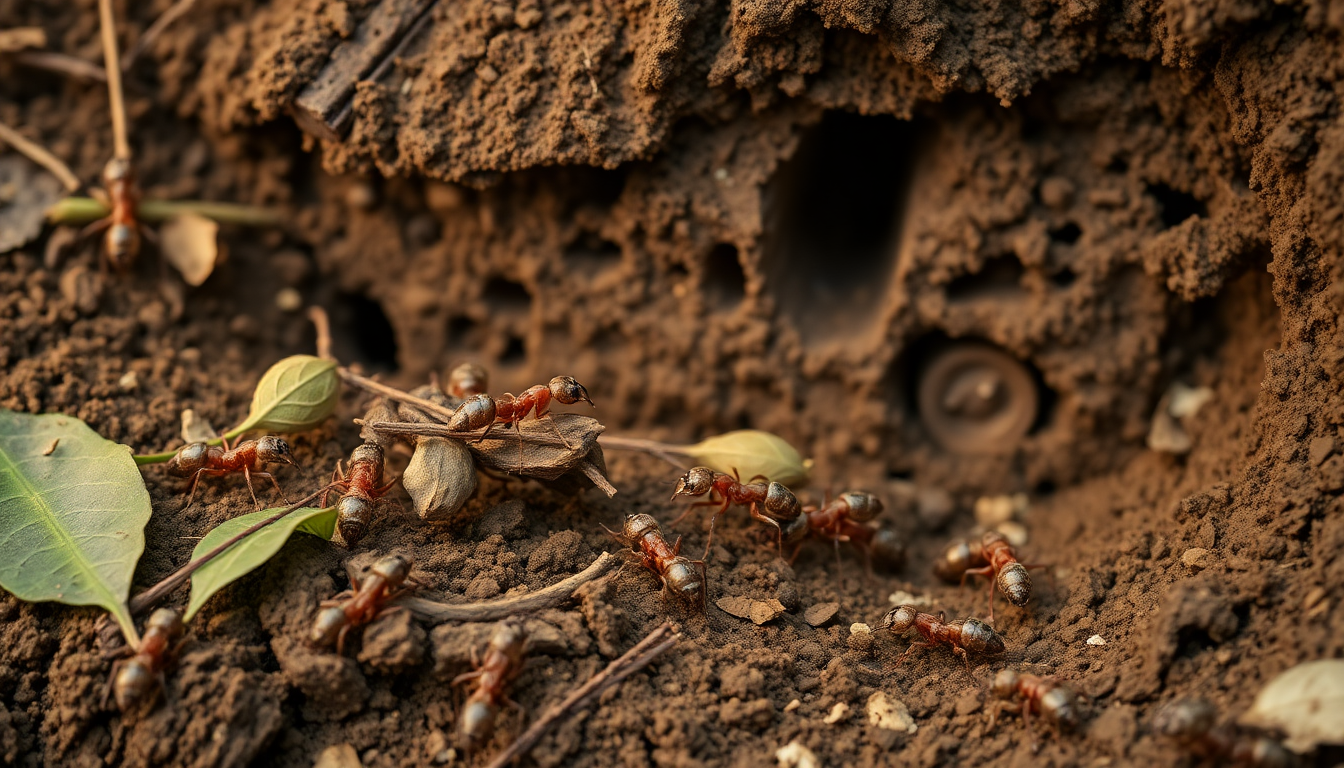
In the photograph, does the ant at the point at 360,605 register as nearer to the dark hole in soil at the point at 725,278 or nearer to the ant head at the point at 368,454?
the ant head at the point at 368,454

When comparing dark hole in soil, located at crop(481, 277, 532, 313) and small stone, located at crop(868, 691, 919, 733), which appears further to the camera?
dark hole in soil, located at crop(481, 277, 532, 313)

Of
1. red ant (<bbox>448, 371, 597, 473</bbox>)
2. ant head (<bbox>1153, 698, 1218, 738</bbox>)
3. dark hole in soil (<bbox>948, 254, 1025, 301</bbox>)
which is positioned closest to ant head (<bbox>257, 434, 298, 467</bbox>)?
red ant (<bbox>448, 371, 597, 473</bbox>)

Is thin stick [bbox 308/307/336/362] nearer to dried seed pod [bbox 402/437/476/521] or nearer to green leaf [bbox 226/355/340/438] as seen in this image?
green leaf [bbox 226/355/340/438]

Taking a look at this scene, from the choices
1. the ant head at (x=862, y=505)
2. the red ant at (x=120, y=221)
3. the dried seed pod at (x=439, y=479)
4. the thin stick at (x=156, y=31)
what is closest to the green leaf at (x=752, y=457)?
the ant head at (x=862, y=505)

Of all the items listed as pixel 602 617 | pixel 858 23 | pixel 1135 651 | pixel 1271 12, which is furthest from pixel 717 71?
pixel 1135 651

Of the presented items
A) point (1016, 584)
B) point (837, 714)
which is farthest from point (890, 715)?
point (1016, 584)

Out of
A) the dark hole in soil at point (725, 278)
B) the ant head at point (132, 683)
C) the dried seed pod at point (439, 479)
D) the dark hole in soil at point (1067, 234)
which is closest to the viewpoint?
the ant head at point (132, 683)
